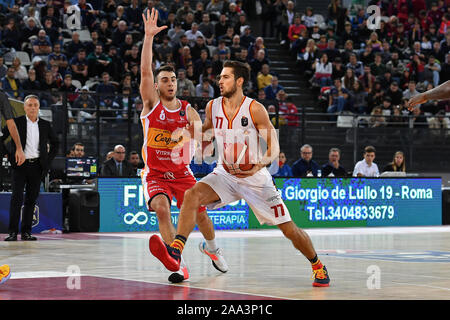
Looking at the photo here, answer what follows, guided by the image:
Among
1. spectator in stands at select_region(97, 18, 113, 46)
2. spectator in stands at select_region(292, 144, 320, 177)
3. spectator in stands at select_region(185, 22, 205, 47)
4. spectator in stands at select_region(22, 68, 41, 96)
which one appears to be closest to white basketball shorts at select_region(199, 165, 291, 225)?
spectator in stands at select_region(292, 144, 320, 177)

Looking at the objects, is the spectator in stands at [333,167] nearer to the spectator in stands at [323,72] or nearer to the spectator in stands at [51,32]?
the spectator in stands at [323,72]

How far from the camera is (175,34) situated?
2445cm

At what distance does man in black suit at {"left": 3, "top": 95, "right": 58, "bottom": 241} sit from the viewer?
14048 millimetres

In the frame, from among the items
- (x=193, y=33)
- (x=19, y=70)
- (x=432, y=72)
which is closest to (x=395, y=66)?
(x=432, y=72)

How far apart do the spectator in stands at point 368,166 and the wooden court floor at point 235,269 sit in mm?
3697

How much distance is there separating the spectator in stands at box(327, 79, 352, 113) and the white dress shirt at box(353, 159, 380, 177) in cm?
435

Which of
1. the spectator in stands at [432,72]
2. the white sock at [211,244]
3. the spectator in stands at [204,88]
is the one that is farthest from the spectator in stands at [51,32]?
the white sock at [211,244]

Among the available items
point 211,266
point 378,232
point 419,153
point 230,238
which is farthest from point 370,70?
point 211,266

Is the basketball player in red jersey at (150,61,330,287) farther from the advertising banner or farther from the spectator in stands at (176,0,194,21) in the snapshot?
the spectator in stands at (176,0,194,21)

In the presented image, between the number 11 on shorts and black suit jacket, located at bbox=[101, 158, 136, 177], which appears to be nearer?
the number 11 on shorts

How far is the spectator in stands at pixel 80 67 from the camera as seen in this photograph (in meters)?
21.9
